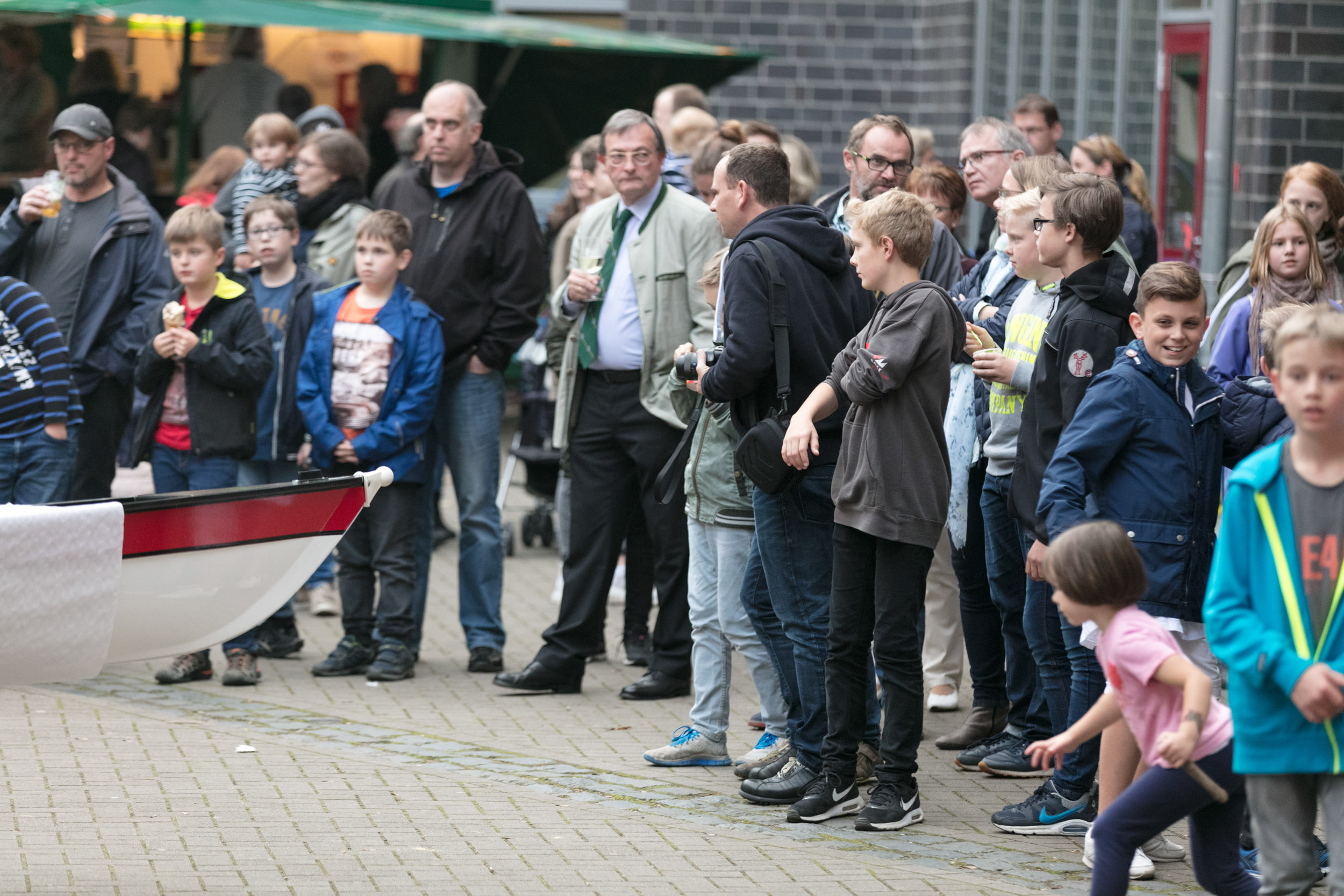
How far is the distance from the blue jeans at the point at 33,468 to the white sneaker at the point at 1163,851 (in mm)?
4569

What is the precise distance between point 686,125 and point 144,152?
5745mm

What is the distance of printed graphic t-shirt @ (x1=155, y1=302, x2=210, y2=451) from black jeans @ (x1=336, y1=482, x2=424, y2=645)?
808mm

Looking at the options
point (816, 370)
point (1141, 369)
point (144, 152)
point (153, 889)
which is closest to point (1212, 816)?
point (1141, 369)

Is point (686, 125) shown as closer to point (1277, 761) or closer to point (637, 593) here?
point (637, 593)

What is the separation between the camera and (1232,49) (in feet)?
26.3

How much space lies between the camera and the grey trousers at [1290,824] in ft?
12.8

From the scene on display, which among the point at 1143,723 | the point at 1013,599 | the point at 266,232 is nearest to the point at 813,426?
the point at 1013,599

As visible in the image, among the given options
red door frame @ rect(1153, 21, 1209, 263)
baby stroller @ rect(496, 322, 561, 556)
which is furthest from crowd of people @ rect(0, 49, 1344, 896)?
red door frame @ rect(1153, 21, 1209, 263)

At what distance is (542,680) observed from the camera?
7.57m

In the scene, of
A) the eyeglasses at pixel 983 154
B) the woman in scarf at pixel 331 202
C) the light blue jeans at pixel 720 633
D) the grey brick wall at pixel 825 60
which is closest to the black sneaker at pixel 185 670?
the woman in scarf at pixel 331 202

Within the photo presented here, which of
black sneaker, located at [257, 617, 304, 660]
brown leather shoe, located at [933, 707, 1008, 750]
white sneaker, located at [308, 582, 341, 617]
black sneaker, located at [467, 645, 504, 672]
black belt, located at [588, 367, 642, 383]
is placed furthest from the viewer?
white sneaker, located at [308, 582, 341, 617]

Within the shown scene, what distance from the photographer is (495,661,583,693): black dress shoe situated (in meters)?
7.56

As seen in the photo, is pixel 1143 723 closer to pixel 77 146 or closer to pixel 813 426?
pixel 813 426

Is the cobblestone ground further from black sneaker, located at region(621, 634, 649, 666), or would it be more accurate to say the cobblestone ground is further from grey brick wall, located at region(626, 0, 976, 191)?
grey brick wall, located at region(626, 0, 976, 191)
